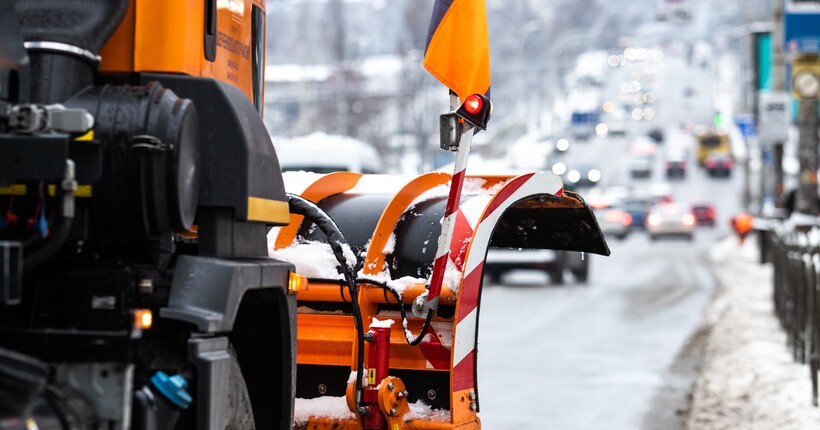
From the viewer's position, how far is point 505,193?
5.52 meters

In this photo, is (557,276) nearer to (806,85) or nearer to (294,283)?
(806,85)

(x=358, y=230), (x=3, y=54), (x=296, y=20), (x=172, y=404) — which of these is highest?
(x=296, y=20)

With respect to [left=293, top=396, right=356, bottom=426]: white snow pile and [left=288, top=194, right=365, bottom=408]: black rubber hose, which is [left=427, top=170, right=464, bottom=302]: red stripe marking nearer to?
[left=288, top=194, right=365, bottom=408]: black rubber hose

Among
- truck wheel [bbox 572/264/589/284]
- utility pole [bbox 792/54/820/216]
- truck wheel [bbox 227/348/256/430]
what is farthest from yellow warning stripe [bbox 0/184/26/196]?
truck wheel [bbox 572/264/589/284]

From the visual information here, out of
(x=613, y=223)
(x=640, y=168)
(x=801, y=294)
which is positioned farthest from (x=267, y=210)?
(x=640, y=168)

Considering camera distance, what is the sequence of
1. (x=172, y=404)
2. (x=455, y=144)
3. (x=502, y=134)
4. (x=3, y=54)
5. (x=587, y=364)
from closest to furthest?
(x=3, y=54)
(x=172, y=404)
(x=455, y=144)
(x=587, y=364)
(x=502, y=134)

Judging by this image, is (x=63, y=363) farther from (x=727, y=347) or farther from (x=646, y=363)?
(x=727, y=347)

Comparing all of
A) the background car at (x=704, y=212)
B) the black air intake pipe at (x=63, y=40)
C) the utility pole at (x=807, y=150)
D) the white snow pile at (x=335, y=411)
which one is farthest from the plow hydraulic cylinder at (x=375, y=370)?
the background car at (x=704, y=212)

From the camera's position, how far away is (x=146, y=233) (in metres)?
3.67

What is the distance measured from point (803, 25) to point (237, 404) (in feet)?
54.7

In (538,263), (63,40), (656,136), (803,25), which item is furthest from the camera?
(656,136)

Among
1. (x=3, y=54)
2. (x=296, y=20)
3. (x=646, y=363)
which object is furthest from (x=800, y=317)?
(x=296, y=20)

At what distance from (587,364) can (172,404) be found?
32.9ft

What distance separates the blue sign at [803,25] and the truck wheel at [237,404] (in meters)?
16.5
